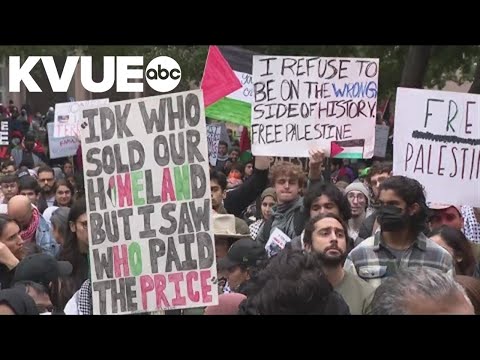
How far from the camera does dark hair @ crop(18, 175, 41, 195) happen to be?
7254 millimetres

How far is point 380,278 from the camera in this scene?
469 centimetres

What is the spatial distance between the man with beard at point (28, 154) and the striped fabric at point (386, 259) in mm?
6291

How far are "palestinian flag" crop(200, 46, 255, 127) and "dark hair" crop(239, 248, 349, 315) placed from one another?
1.79m

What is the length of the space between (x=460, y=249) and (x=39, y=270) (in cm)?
194

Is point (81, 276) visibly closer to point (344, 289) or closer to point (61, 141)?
point (344, 289)

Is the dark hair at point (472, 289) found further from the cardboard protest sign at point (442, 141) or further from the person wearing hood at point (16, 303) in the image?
the person wearing hood at point (16, 303)

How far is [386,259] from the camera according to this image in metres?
4.76

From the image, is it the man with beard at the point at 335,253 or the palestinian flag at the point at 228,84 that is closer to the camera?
the man with beard at the point at 335,253

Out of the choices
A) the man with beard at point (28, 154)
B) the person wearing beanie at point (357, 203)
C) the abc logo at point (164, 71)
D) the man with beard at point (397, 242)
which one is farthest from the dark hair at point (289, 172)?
the abc logo at point (164, 71)

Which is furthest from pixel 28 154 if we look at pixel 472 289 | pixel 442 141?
pixel 472 289

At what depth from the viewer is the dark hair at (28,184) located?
7.25 m

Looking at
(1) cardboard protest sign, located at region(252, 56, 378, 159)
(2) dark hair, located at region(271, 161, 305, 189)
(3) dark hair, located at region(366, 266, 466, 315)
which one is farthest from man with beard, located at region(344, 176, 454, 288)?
(3) dark hair, located at region(366, 266, 466, 315)

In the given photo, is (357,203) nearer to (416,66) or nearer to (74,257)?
(74,257)
